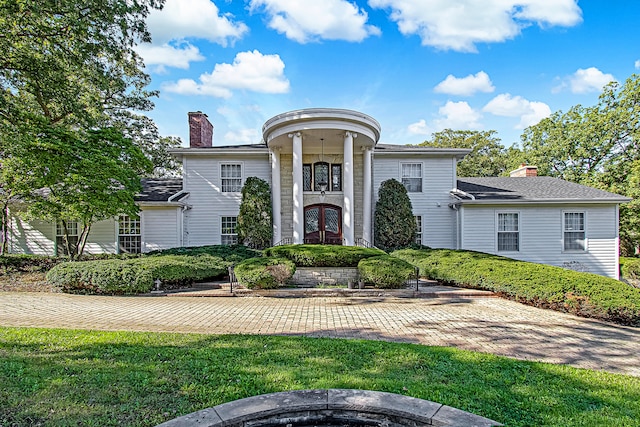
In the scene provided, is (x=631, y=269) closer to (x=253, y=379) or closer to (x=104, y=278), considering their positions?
(x=253, y=379)

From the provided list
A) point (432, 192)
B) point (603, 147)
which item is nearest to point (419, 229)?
point (432, 192)

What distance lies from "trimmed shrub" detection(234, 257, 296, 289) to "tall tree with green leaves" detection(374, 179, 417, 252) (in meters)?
6.89

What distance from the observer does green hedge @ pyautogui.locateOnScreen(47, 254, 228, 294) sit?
358 inches

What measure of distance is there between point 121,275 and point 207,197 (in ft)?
25.5

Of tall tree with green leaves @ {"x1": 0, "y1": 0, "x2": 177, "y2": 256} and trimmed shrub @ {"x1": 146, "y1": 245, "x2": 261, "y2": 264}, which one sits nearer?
tall tree with green leaves @ {"x1": 0, "y1": 0, "x2": 177, "y2": 256}

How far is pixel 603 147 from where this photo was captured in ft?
83.7

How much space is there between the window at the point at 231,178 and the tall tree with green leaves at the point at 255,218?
1147 mm

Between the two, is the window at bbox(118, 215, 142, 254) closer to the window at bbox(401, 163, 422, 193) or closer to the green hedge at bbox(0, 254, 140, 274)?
the green hedge at bbox(0, 254, 140, 274)

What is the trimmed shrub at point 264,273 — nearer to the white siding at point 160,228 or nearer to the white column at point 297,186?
the white column at point 297,186

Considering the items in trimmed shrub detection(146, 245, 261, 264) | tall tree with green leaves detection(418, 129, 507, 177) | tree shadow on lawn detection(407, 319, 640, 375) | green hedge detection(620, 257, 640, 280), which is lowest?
green hedge detection(620, 257, 640, 280)

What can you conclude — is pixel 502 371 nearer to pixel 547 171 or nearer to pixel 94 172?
pixel 94 172

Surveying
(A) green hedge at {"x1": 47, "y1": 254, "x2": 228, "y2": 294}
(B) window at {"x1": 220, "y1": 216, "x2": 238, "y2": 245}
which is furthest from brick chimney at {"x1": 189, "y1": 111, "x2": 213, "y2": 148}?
(A) green hedge at {"x1": 47, "y1": 254, "x2": 228, "y2": 294}

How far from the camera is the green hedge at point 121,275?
9102 mm

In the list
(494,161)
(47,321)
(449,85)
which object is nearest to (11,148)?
(47,321)
